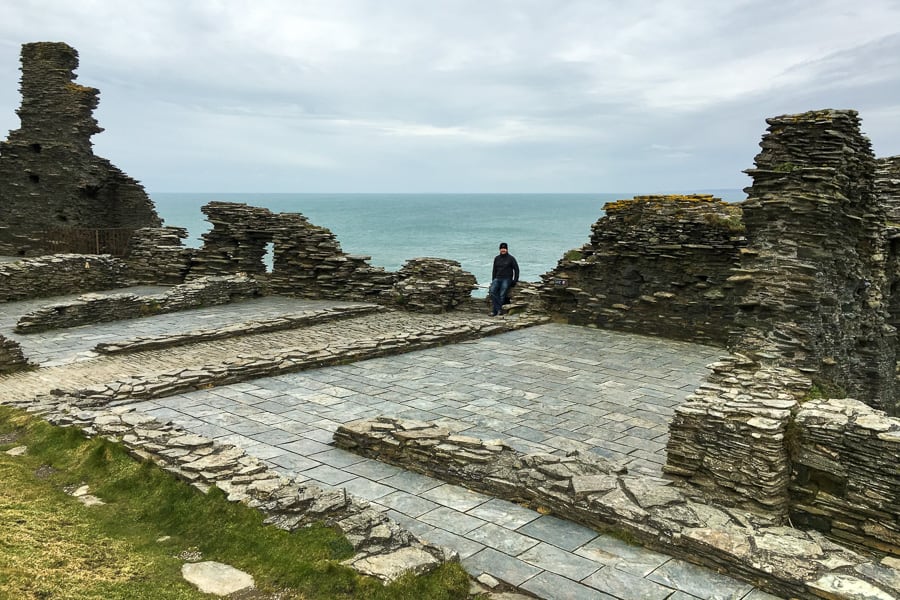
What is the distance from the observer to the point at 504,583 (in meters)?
5.37

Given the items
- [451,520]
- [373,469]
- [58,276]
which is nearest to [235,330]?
[373,469]

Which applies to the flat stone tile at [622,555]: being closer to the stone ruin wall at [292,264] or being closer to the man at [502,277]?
the man at [502,277]

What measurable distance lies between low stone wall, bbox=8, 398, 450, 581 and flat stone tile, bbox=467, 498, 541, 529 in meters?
0.98

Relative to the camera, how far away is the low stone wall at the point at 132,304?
638 inches

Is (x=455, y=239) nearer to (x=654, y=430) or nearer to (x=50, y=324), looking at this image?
(x=50, y=324)

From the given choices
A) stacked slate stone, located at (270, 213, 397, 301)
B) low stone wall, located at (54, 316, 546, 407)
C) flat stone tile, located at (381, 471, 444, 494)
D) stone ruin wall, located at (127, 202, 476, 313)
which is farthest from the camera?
stacked slate stone, located at (270, 213, 397, 301)

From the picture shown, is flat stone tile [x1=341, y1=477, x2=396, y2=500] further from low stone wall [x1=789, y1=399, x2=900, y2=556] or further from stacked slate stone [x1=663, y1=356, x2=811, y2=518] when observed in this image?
low stone wall [x1=789, y1=399, x2=900, y2=556]

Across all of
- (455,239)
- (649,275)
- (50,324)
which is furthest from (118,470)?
(455,239)

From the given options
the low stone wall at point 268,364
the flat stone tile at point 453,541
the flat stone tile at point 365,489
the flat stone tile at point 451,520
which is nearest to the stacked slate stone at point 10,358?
the low stone wall at point 268,364

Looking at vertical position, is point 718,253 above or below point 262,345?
above

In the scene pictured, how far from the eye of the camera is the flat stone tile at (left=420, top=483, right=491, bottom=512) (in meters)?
6.83

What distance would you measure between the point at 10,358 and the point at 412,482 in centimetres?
910

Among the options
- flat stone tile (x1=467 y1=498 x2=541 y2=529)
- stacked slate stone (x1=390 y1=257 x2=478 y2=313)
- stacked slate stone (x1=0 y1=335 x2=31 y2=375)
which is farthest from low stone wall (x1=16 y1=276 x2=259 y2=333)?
flat stone tile (x1=467 y1=498 x2=541 y2=529)

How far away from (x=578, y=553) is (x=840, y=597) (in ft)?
6.41
